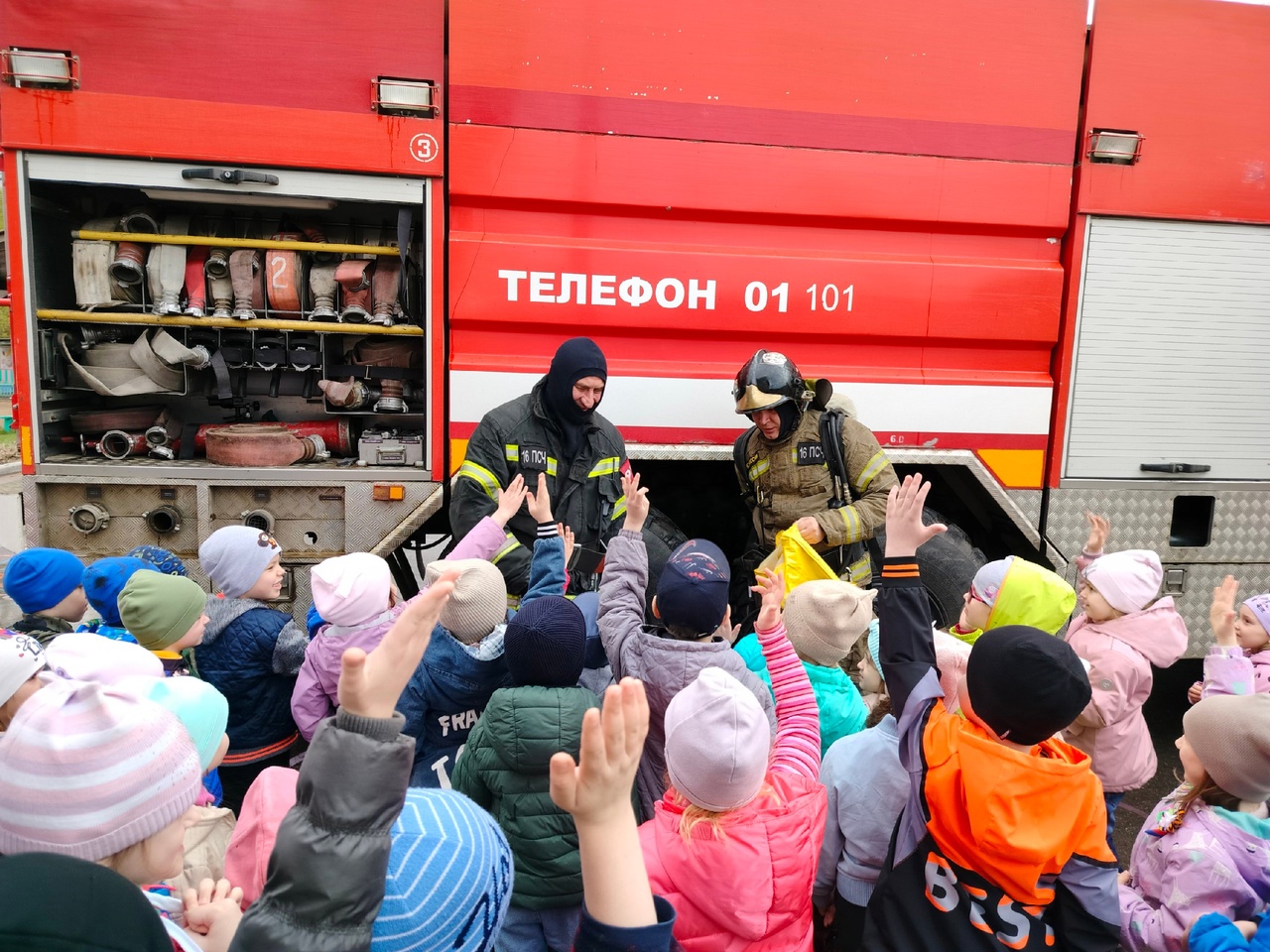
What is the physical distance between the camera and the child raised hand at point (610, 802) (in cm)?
93

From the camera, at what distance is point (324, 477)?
335 centimetres

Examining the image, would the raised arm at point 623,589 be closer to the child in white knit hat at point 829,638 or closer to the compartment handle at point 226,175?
the child in white knit hat at point 829,638

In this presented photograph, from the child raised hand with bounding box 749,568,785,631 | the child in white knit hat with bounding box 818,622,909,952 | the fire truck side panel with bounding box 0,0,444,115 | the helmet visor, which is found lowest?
the child in white knit hat with bounding box 818,622,909,952

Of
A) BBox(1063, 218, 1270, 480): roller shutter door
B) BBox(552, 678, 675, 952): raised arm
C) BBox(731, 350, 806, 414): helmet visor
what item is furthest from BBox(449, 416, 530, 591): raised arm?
BBox(1063, 218, 1270, 480): roller shutter door

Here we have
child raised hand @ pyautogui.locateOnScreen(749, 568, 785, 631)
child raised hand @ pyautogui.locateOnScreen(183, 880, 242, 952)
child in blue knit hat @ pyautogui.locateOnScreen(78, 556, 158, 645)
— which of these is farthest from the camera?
child in blue knit hat @ pyautogui.locateOnScreen(78, 556, 158, 645)

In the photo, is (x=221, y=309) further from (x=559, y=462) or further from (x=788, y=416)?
(x=788, y=416)

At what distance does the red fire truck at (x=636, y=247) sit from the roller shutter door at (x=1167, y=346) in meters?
0.02

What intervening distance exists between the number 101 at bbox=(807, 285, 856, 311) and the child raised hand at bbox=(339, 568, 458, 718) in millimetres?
2898

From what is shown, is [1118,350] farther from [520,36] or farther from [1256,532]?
[520,36]

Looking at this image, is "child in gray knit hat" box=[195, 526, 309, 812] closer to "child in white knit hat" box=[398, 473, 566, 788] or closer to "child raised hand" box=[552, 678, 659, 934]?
"child in white knit hat" box=[398, 473, 566, 788]

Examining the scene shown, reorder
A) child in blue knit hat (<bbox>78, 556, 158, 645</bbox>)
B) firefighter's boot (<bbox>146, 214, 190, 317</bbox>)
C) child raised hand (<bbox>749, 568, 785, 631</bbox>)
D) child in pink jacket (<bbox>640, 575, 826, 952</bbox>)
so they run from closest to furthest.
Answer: child in pink jacket (<bbox>640, 575, 826, 952</bbox>), child raised hand (<bbox>749, 568, 785, 631</bbox>), child in blue knit hat (<bbox>78, 556, 158, 645</bbox>), firefighter's boot (<bbox>146, 214, 190, 317</bbox>)

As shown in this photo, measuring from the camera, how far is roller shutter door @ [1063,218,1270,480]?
3.66m

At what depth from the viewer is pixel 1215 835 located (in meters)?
1.53

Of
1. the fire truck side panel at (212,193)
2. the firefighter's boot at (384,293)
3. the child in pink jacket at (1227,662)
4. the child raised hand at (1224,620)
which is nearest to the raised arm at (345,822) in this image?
the child in pink jacket at (1227,662)
